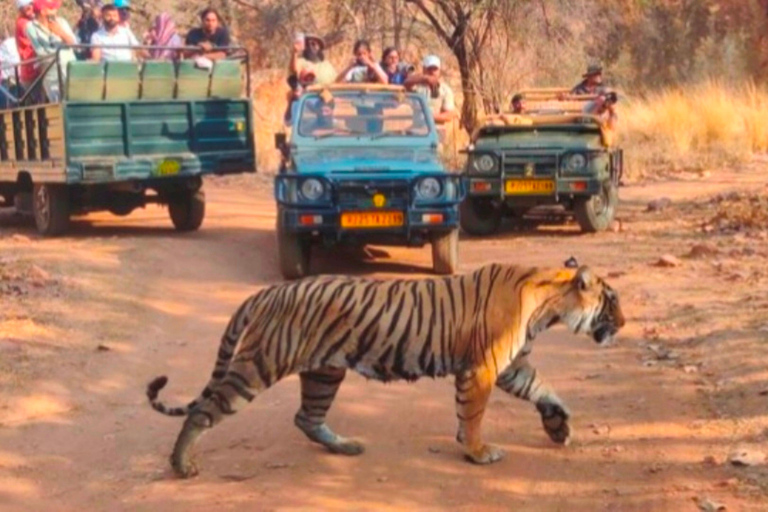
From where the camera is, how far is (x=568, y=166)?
45.6ft

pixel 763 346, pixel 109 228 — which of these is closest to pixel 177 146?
pixel 109 228

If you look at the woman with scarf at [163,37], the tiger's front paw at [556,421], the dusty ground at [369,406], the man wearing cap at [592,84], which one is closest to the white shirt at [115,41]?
the woman with scarf at [163,37]

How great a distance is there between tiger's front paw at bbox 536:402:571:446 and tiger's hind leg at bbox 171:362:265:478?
1.41 meters

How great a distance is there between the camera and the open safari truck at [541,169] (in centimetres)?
1390

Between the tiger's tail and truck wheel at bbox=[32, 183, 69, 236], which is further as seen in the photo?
truck wheel at bbox=[32, 183, 69, 236]

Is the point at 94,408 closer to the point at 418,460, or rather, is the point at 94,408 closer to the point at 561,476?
the point at 418,460

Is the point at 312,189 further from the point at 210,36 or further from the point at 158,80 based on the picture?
the point at 210,36

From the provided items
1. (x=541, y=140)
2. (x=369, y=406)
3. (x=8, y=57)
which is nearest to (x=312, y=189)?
(x=541, y=140)

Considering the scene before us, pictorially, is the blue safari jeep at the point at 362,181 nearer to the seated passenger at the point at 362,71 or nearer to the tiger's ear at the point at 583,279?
the seated passenger at the point at 362,71

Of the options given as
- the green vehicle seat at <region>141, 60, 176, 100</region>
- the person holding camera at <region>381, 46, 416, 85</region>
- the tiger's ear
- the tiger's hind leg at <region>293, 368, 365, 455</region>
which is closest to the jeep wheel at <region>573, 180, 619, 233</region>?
the person holding camera at <region>381, 46, 416, 85</region>

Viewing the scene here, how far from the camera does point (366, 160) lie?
38.2 feet

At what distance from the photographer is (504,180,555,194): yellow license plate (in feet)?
45.6

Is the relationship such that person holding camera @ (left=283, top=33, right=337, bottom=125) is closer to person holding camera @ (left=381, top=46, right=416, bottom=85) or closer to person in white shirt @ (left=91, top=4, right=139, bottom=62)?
person holding camera @ (left=381, top=46, right=416, bottom=85)

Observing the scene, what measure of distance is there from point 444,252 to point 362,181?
3.20ft
